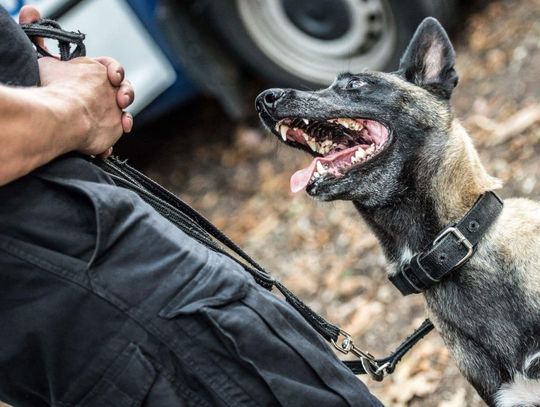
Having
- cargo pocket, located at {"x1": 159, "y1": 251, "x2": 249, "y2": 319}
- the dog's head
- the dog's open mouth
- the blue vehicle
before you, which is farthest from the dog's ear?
the blue vehicle

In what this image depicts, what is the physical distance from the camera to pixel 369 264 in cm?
440

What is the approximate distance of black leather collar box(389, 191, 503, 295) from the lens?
2.51m

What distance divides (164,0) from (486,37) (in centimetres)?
219

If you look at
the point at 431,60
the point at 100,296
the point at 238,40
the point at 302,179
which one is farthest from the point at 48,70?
the point at 238,40

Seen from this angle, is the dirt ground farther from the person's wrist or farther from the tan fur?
the person's wrist

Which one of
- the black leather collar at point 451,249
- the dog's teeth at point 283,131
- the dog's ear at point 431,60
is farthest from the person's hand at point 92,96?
the dog's ear at point 431,60

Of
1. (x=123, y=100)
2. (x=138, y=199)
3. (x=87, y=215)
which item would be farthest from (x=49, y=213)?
(x=123, y=100)

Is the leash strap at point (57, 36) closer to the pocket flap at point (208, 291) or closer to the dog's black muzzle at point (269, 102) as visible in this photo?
the pocket flap at point (208, 291)

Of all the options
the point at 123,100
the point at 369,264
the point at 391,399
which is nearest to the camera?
the point at 123,100

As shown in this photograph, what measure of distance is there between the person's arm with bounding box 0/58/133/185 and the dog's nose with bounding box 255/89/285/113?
2.80 feet

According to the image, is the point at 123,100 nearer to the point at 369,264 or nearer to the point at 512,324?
the point at 512,324

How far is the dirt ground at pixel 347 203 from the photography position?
3.91 meters

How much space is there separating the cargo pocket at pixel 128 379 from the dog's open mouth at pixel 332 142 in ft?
3.45

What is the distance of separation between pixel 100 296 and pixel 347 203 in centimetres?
324
